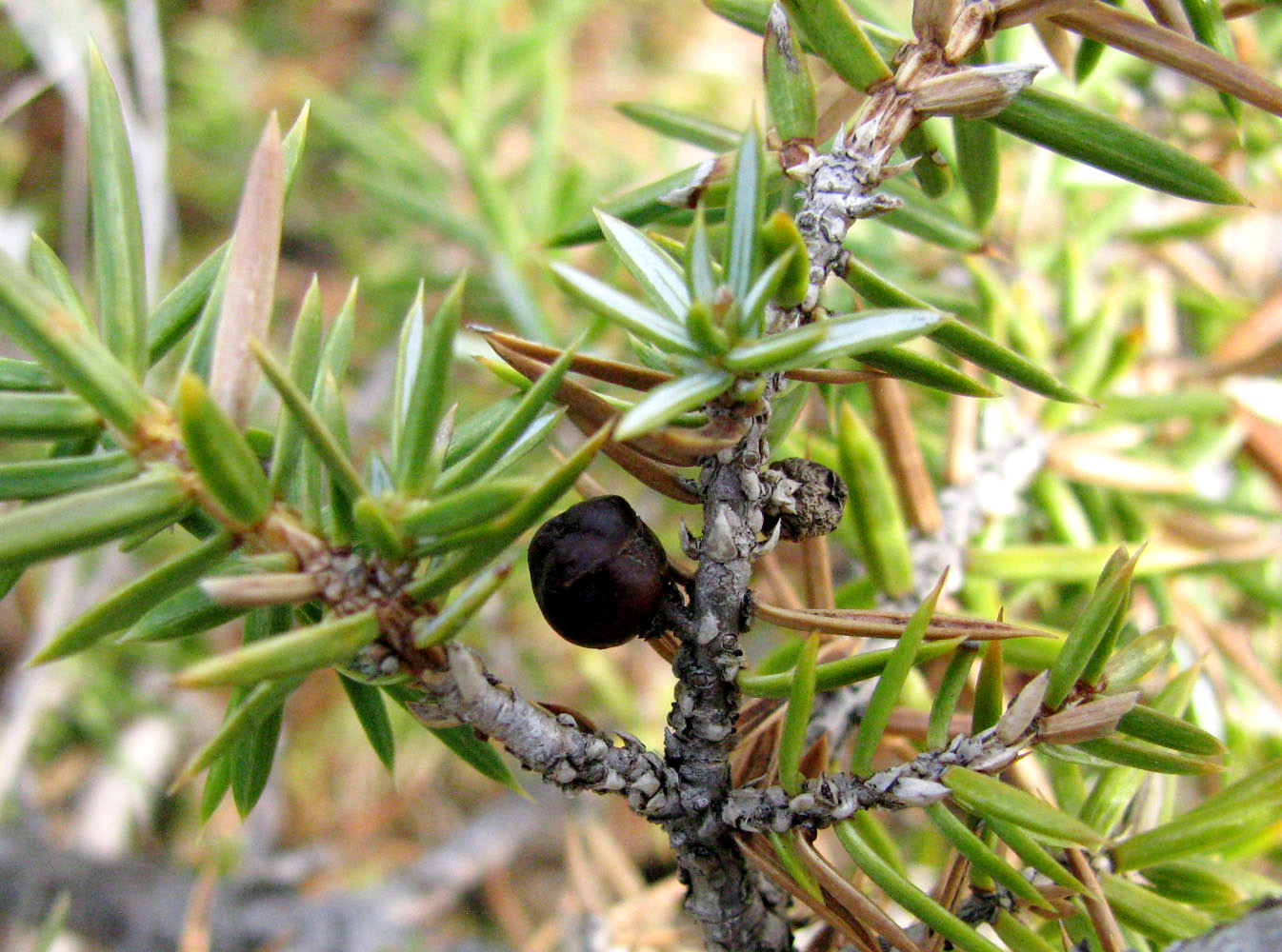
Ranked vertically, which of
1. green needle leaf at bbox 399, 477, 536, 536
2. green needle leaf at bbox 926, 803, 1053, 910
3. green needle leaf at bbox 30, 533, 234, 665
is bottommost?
green needle leaf at bbox 926, 803, 1053, 910

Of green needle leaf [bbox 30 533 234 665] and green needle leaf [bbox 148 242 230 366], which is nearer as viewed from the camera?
green needle leaf [bbox 30 533 234 665]

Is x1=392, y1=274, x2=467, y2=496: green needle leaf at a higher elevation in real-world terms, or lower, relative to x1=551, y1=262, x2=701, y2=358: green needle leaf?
lower

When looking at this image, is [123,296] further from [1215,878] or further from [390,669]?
[1215,878]

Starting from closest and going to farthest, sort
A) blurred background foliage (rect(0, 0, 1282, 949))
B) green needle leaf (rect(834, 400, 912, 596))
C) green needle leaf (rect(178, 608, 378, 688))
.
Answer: green needle leaf (rect(178, 608, 378, 688)), green needle leaf (rect(834, 400, 912, 596)), blurred background foliage (rect(0, 0, 1282, 949))

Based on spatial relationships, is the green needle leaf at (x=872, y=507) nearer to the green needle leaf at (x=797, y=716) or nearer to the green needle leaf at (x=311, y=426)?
the green needle leaf at (x=797, y=716)

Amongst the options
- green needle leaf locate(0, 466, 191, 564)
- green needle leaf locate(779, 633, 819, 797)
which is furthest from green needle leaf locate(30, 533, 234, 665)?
green needle leaf locate(779, 633, 819, 797)

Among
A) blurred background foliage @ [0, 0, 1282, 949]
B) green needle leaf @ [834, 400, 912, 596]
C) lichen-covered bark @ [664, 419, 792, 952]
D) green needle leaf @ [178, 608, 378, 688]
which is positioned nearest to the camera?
green needle leaf @ [178, 608, 378, 688]

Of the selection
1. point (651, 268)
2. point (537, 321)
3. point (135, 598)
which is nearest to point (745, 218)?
point (651, 268)

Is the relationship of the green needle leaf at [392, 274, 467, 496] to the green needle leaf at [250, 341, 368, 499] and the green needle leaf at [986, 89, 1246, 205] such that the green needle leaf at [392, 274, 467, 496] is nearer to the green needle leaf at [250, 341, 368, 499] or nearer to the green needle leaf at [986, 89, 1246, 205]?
the green needle leaf at [250, 341, 368, 499]
